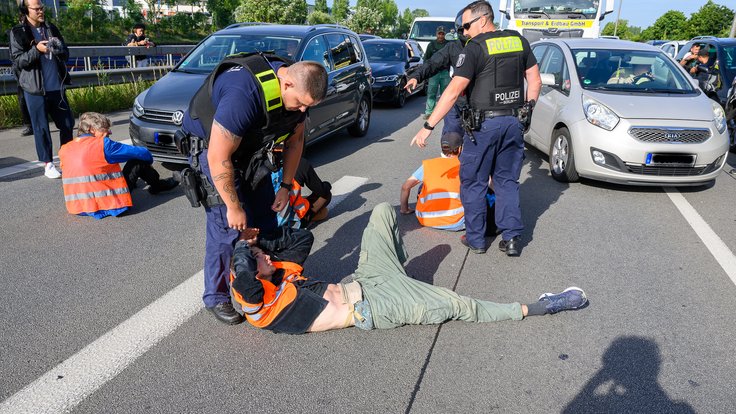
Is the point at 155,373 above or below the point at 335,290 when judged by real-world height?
below

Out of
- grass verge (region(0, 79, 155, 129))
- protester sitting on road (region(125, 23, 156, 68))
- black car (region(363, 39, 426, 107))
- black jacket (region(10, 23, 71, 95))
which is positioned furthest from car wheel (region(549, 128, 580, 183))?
protester sitting on road (region(125, 23, 156, 68))

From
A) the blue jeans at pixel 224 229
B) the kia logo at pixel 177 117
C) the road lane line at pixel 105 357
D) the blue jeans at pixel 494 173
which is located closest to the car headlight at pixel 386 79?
the kia logo at pixel 177 117

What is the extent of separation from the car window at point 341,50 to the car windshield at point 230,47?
2.91 ft

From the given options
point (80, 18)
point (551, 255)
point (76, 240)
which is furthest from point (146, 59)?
point (80, 18)

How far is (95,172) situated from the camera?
5.13m

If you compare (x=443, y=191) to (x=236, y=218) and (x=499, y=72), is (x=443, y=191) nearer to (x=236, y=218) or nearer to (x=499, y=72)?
(x=499, y=72)

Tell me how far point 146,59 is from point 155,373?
1283 cm

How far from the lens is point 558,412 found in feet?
8.77

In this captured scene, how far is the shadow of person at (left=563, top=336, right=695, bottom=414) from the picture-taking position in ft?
8.91

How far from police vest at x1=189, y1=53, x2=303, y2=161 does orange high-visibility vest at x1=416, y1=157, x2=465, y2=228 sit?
2132 mm

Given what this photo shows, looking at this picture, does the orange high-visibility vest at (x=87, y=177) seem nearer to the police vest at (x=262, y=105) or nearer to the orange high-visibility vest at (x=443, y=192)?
the police vest at (x=262, y=105)

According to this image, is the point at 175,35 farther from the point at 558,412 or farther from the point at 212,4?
the point at 558,412

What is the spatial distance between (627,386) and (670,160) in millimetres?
4067

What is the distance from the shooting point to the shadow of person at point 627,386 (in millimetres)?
2715
